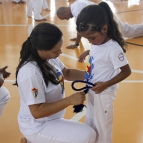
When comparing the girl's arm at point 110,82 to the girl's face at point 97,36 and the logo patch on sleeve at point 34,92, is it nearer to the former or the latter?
the girl's face at point 97,36

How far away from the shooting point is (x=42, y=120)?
6.84 ft

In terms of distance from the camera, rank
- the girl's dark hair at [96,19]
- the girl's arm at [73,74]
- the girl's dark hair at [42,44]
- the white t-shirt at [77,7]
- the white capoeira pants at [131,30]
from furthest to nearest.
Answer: the white capoeira pants at [131,30], the white t-shirt at [77,7], the girl's arm at [73,74], the girl's dark hair at [96,19], the girl's dark hair at [42,44]

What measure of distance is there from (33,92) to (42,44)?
1.08 feet

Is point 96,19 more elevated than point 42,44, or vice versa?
point 96,19

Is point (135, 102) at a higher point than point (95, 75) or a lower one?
lower

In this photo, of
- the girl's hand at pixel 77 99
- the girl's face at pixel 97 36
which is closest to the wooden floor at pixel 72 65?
the girl's hand at pixel 77 99

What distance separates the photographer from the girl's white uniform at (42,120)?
190cm

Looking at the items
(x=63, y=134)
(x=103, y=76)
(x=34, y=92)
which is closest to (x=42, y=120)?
(x=63, y=134)

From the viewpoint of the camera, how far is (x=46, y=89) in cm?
200

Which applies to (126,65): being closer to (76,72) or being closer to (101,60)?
(101,60)

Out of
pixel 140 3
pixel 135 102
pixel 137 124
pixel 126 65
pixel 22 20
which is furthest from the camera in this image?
pixel 140 3

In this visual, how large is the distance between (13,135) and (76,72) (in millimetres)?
939

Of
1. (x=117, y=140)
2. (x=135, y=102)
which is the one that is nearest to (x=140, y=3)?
(x=135, y=102)

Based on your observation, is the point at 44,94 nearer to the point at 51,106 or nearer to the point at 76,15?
the point at 51,106
